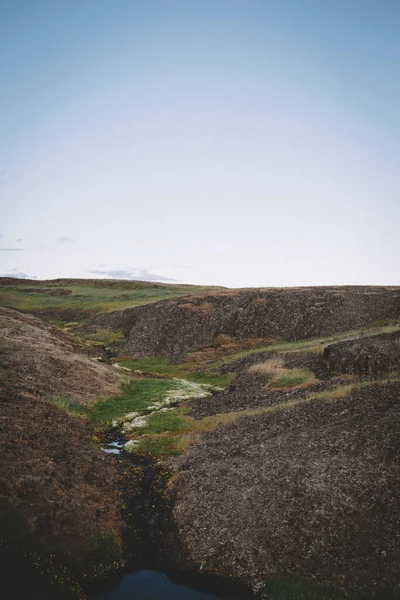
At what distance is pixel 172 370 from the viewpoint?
180 ft

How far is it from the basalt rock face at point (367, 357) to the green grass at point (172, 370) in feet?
41.1

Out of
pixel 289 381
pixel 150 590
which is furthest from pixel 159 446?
pixel 289 381

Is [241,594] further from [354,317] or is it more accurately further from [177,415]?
[354,317]

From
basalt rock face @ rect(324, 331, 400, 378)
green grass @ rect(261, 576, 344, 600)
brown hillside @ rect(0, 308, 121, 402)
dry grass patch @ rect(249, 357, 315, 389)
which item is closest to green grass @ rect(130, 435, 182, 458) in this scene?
brown hillside @ rect(0, 308, 121, 402)

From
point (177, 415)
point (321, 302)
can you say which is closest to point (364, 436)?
point (177, 415)

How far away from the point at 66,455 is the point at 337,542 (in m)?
14.3

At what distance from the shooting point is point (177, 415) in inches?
1282

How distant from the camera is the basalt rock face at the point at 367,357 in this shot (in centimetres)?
3384

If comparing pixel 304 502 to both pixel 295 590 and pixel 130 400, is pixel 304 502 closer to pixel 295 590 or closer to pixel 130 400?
pixel 295 590

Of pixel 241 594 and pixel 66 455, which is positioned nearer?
pixel 241 594

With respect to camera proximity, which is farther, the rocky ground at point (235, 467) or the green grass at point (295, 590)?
the rocky ground at point (235, 467)

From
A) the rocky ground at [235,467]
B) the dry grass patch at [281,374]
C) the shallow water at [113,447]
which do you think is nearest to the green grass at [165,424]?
the rocky ground at [235,467]

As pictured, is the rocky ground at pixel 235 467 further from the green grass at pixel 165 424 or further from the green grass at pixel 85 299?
the green grass at pixel 85 299

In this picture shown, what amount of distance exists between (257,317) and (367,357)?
35.2 m
